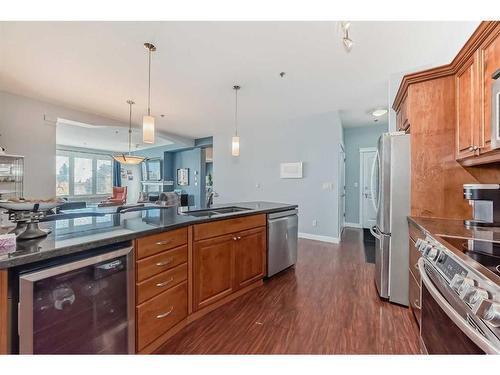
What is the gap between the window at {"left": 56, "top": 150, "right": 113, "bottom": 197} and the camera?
26.9 ft

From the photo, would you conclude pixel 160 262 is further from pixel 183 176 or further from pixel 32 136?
pixel 183 176

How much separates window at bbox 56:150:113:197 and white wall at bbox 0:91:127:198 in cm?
476

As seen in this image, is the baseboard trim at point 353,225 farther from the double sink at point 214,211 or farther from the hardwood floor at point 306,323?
the double sink at point 214,211

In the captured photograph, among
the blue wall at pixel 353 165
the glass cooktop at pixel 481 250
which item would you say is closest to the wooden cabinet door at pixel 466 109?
the glass cooktop at pixel 481 250

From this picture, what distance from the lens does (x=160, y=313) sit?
1.54 meters

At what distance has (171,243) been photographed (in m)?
1.62

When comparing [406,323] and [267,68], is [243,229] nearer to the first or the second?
[406,323]

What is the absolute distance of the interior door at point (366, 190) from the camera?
5.55m

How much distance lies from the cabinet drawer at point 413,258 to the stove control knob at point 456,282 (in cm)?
91

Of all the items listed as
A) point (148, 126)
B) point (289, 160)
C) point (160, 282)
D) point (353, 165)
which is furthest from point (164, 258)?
point (353, 165)

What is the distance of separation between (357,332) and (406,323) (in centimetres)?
48

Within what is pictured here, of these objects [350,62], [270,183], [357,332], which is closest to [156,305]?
[357,332]

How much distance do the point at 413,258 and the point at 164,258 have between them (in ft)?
6.51
